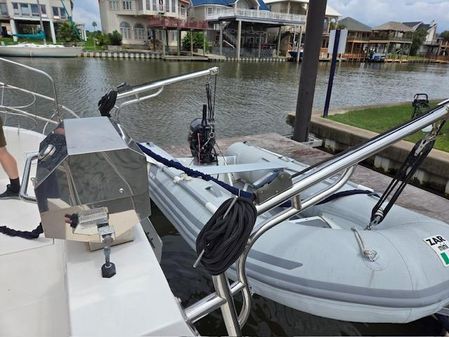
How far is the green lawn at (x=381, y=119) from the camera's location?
16.4 feet

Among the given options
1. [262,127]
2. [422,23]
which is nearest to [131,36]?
[262,127]

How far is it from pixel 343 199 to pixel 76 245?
202 centimetres

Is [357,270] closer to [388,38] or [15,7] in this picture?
[15,7]

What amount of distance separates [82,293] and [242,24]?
104ft

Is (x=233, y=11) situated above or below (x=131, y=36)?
above

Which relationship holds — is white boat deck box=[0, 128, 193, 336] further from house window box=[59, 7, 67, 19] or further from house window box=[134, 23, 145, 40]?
house window box=[59, 7, 67, 19]

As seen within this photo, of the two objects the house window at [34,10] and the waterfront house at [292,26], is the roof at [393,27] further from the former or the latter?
the house window at [34,10]

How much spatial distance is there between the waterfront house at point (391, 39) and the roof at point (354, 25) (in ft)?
4.48

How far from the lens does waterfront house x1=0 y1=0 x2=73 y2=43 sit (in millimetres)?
28953

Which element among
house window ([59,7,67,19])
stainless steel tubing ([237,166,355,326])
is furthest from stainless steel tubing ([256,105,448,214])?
house window ([59,7,67,19])

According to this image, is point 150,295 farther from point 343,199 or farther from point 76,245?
A: point 343,199

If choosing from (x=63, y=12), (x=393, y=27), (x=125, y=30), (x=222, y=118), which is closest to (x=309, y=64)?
(x=222, y=118)

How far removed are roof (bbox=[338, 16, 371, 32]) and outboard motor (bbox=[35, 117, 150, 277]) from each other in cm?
4601

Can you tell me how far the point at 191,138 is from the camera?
332 cm
